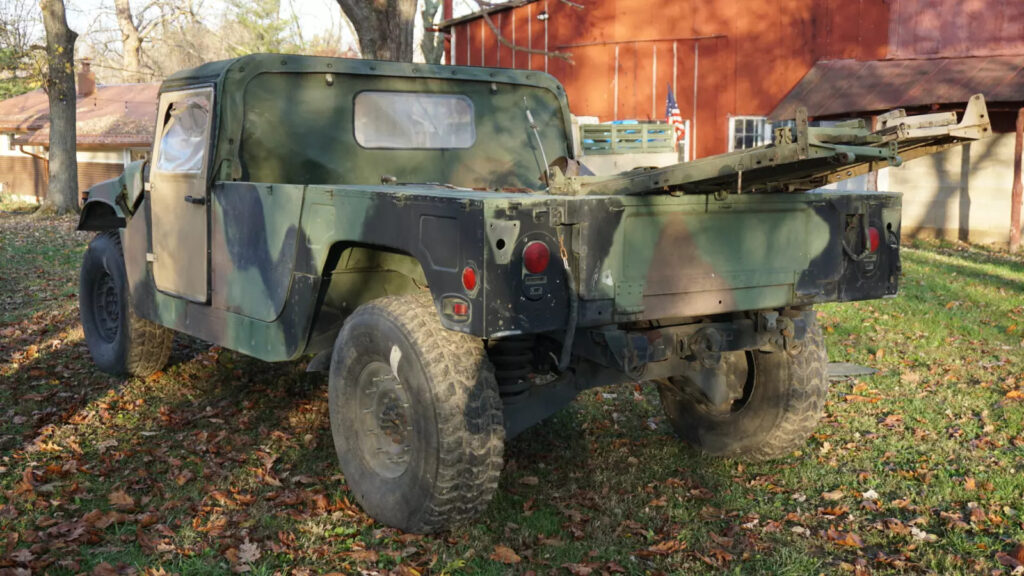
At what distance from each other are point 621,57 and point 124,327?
15828 millimetres

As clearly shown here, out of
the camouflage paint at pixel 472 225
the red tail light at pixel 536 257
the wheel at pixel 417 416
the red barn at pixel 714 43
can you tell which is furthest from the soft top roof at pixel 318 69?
the red barn at pixel 714 43

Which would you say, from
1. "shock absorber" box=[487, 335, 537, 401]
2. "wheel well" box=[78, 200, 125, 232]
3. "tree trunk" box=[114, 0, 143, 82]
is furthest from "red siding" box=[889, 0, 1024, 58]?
"tree trunk" box=[114, 0, 143, 82]

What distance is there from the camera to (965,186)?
16906 millimetres

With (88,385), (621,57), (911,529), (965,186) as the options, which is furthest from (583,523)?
(621,57)

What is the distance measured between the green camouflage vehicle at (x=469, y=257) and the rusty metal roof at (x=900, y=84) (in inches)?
399

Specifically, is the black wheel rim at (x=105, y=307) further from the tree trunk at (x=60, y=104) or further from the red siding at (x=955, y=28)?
the tree trunk at (x=60, y=104)

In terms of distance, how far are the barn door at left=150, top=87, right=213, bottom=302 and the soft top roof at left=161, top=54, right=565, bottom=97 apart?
97mm

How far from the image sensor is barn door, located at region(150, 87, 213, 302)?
5.29 metres

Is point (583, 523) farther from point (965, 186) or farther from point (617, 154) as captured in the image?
point (965, 186)

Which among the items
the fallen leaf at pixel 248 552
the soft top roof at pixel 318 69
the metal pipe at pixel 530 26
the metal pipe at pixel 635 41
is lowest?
the fallen leaf at pixel 248 552

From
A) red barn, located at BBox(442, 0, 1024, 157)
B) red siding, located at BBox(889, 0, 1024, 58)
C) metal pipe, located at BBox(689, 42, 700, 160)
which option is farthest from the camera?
metal pipe, located at BBox(689, 42, 700, 160)

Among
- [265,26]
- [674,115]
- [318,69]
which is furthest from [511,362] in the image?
[265,26]

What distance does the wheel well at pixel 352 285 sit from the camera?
4656 mm

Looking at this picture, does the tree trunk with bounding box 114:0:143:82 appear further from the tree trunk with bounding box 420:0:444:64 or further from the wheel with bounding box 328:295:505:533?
the wheel with bounding box 328:295:505:533
